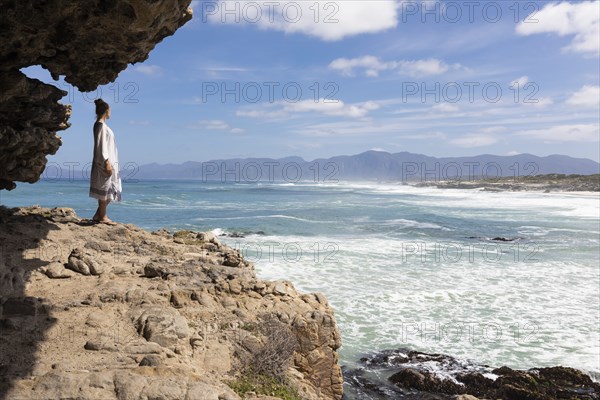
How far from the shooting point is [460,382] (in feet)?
25.8

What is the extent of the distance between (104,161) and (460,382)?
748 centimetres

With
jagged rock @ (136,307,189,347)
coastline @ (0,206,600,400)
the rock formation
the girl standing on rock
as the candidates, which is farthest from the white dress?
jagged rock @ (136,307,189,347)

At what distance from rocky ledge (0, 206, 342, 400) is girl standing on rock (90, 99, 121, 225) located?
0.83 meters

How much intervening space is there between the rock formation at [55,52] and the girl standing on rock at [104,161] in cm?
61

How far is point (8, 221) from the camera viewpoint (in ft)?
24.6

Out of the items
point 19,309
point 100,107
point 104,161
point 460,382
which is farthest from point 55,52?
point 460,382

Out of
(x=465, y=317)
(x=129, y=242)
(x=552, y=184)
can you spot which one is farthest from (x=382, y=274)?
(x=552, y=184)

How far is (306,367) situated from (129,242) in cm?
402

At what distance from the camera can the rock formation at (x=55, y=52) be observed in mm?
5168

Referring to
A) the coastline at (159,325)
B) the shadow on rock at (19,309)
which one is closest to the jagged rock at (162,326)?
the coastline at (159,325)

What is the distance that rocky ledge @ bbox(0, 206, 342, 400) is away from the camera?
12.8ft

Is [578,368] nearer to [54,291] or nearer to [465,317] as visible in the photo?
[465,317]

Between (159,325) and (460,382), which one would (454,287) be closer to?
(460,382)

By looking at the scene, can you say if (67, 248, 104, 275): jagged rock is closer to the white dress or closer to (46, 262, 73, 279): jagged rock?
(46, 262, 73, 279): jagged rock
